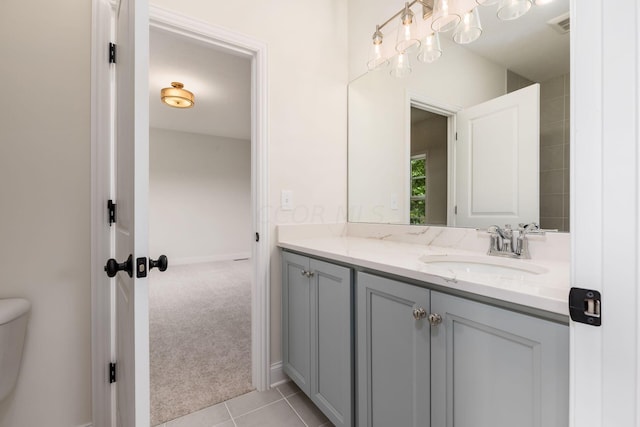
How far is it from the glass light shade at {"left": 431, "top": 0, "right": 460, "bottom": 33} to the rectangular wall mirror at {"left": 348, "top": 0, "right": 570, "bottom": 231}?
46 millimetres

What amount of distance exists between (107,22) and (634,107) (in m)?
1.88

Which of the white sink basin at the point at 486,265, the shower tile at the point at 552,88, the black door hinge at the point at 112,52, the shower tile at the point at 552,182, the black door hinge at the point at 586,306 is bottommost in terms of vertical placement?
the white sink basin at the point at 486,265

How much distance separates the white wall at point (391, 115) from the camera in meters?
1.39

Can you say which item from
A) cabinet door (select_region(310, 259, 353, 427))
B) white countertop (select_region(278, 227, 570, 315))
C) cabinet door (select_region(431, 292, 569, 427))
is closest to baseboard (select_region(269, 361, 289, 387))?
cabinet door (select_region(310, 259, 353, 427))

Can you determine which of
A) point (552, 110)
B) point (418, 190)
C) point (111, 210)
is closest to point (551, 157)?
point (552, 110)

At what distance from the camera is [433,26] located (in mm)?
1460

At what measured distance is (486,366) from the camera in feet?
2.33

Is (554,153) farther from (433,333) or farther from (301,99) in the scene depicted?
(301,99)

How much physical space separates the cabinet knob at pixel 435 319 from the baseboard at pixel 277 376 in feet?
3.97

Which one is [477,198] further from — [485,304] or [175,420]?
[175,420]

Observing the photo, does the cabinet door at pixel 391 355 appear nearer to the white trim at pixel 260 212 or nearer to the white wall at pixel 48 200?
the white trim at pixel 260 212

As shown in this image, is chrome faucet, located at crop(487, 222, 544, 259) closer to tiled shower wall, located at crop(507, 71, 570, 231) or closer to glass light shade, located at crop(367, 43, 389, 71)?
tiled shower wall, located at crop(507, 71, 570, 231)

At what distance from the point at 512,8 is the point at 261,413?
2293mm

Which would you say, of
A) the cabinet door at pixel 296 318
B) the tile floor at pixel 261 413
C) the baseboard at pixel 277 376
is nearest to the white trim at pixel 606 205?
the cabinet door at pixel 296 318
